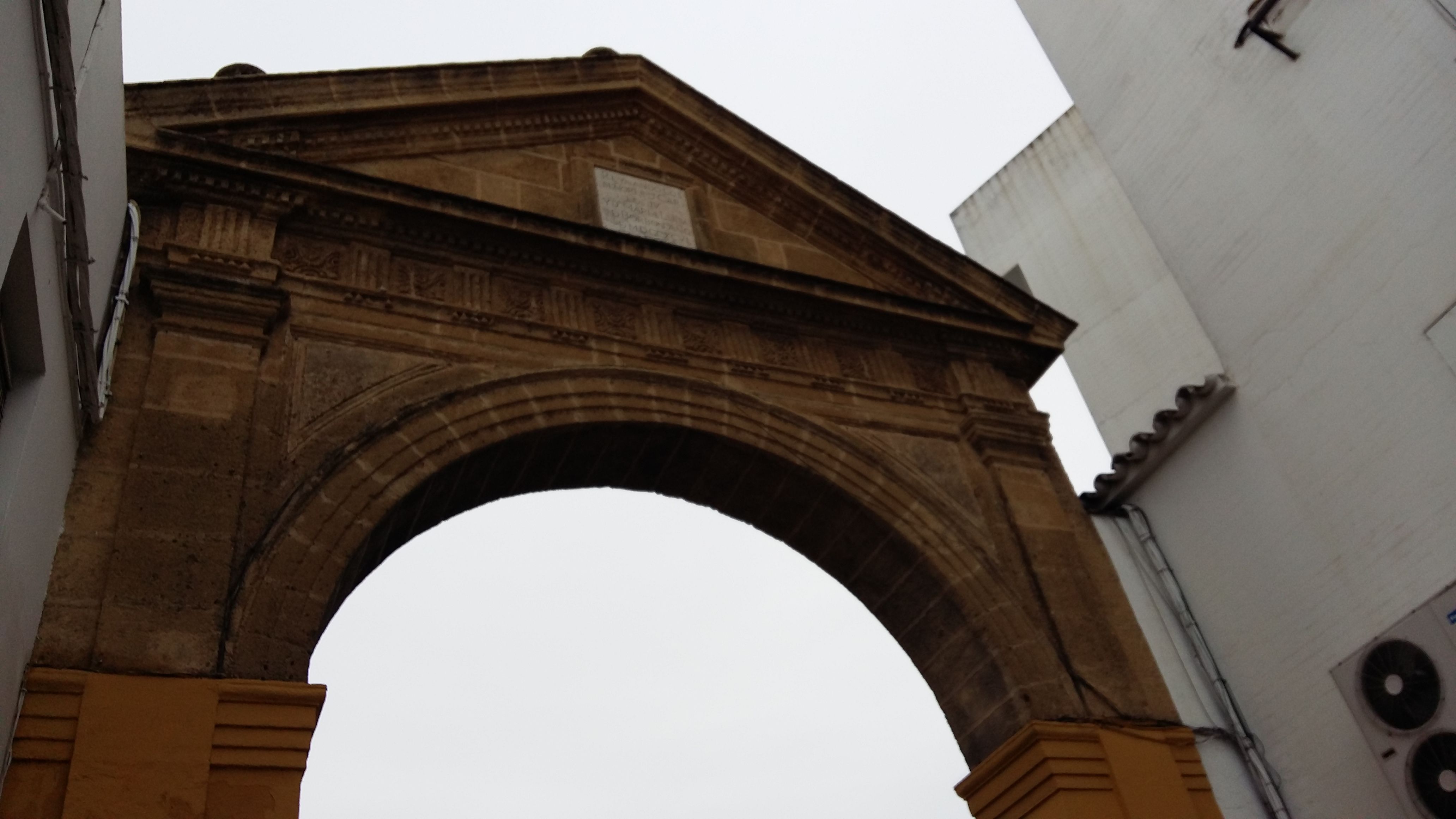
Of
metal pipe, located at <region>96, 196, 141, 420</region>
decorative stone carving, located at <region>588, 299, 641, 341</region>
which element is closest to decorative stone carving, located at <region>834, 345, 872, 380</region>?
decorative stone carving, located at <region>588, 299, 641, 341</region>

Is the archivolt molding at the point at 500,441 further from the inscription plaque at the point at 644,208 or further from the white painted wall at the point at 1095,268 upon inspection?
the white painted wall at the point at 1095,268

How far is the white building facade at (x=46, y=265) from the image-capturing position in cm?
377

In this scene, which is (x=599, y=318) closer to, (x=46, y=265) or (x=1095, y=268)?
(x=46, y=265)

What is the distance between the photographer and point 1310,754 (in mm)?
8867

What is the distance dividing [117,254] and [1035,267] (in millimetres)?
12013

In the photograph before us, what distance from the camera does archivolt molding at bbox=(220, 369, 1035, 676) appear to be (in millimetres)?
5555

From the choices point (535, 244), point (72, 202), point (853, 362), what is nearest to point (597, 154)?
point (535, 244)

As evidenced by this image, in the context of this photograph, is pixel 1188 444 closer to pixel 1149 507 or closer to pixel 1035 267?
pixel 1149 507

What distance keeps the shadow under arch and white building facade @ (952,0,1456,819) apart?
238 cm

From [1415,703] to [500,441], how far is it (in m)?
5.60

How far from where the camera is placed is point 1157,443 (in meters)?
10.2

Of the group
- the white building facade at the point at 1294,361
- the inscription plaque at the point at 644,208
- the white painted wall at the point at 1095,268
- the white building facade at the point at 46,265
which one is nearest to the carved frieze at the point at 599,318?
the inscription plaque at the point at 644,208

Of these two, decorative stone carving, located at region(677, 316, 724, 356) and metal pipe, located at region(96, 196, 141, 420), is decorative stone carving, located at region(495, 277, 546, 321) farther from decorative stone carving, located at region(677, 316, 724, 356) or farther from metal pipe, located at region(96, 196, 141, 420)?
metal pipe, located at region(96, 196, 141, 420)

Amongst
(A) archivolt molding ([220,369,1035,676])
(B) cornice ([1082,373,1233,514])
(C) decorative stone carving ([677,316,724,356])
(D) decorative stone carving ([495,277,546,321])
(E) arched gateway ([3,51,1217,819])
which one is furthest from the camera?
(B) cornice ([1082,373,1233,514])
